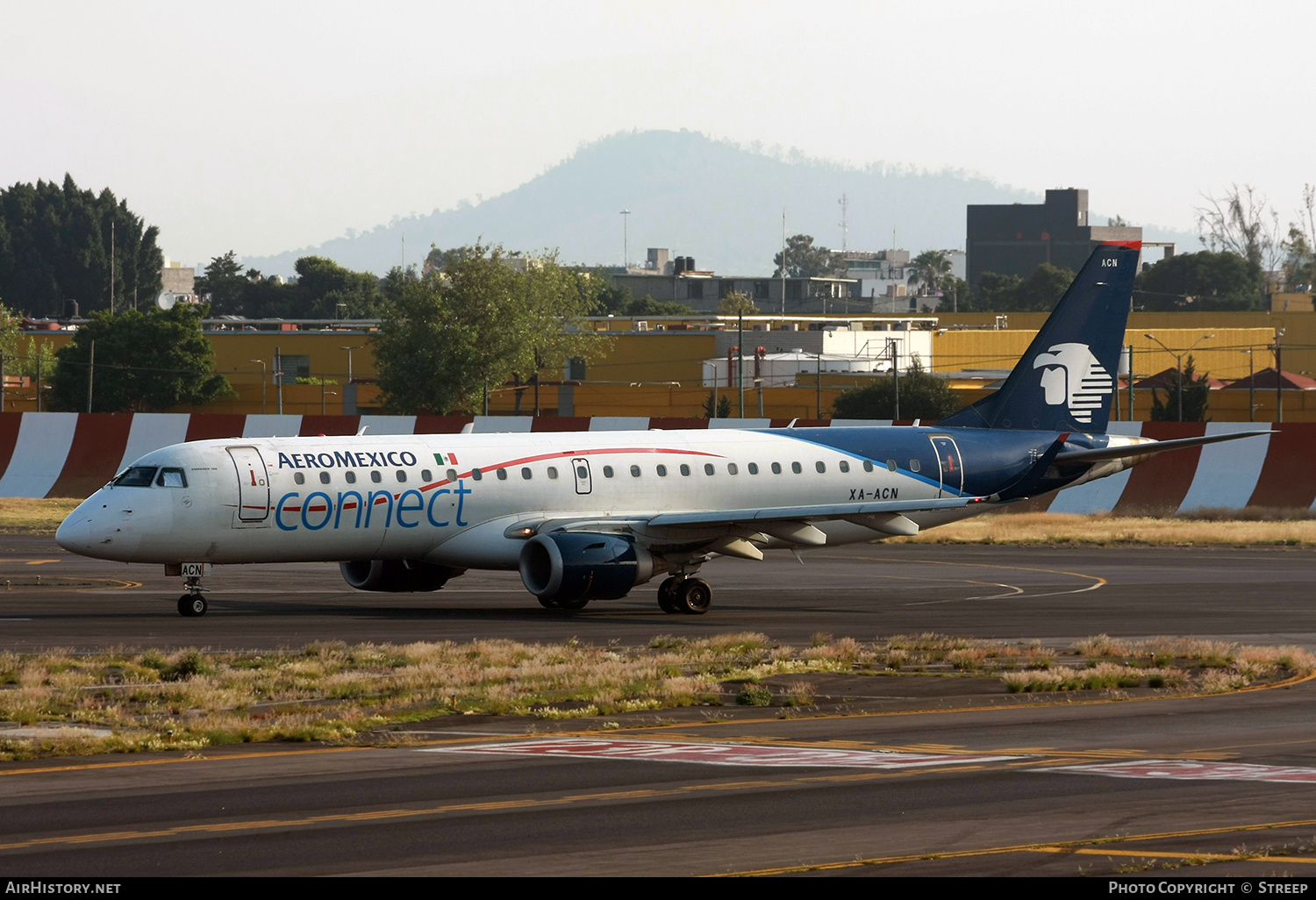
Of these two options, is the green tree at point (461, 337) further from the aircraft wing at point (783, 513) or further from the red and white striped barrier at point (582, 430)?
the aircraft wing at point (783, 513)

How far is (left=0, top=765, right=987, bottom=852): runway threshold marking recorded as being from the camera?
1248 cm

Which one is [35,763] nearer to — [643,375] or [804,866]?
[804,866]

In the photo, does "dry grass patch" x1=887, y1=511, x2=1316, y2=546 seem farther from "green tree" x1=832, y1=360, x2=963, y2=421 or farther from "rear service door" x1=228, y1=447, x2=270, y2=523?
"green tree" x1=832, y1=360, x2=963, y2=421

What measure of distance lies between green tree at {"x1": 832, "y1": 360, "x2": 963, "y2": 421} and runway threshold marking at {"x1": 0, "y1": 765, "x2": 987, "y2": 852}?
78.5 m

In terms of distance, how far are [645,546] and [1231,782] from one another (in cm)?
1839

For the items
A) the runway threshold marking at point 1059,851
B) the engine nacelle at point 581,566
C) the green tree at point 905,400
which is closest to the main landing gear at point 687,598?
the engine nacelle at point 581,566

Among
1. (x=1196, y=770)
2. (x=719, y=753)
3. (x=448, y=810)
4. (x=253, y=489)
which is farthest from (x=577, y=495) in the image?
(x=448, y=810)

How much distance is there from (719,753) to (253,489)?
15656 mm

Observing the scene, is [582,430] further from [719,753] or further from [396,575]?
[719,753]

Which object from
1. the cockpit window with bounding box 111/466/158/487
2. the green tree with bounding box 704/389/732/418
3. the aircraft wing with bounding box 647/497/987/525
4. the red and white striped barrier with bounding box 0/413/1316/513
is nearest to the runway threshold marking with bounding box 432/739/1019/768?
the aircraft wing with bounding box 647/497/987/525

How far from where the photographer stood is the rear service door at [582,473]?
32.9 metres

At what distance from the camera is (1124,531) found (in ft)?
168

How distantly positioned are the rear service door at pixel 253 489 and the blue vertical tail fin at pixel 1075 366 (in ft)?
52.1
